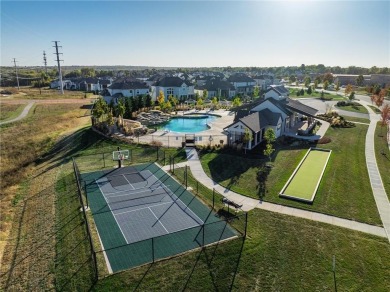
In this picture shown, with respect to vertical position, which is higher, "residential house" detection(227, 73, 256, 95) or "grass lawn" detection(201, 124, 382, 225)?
"residential house" detection(227, 73, 256, 95)

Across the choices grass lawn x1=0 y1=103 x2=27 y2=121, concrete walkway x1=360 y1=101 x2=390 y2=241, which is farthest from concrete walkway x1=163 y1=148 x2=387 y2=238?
grass lawn x1=0 y1=103 x2=27 y2=121

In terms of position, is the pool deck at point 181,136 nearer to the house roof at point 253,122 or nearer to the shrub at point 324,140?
the house roof at point 253,122

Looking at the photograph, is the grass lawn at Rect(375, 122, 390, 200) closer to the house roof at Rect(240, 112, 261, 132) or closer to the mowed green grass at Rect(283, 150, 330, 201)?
the mowed green grass at Rect(283, 150, 330, 201)

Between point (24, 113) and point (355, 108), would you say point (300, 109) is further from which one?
point (24, 113)

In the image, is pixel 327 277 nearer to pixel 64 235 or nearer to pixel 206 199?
pixel 206 199

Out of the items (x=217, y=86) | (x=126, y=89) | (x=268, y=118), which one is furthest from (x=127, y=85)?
(x=268, y=118)

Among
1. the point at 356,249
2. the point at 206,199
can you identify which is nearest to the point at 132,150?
the point at 206,199

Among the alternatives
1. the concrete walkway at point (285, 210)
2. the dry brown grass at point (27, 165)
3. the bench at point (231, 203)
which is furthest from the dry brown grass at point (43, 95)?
the bench at point (231, 203)
